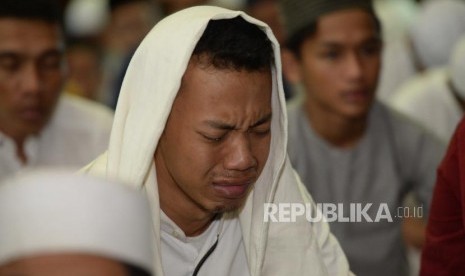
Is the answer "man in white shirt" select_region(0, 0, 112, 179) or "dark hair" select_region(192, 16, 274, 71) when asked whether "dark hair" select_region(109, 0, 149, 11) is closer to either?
"man in white shirt" select_region(0, 0, 112, 179)

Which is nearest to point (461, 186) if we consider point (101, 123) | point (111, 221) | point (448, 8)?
point (111, 221)

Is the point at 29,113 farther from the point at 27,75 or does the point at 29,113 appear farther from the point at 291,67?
the point at 291,67

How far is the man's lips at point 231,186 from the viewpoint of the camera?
2.26 meters

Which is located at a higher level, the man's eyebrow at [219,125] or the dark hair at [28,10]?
the man's eyebrow at [219,125]

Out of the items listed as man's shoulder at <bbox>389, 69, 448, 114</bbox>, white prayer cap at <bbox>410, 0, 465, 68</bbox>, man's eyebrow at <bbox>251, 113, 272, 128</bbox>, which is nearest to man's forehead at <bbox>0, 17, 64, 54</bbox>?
man's shoulder at <bbox>389, 69, 448, 114</bbox>

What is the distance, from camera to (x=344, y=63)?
3.37 m

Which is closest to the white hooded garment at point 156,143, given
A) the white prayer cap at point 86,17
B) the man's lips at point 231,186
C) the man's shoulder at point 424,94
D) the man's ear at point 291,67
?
the man's lips at point 231,186

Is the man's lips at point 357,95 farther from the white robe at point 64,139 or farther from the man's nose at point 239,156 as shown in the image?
the man's nose at point 239,156

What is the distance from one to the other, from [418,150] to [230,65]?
1240 millimetres

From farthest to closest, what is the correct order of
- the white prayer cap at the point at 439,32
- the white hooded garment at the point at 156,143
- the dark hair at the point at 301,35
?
the white prayer cap at the point at 439,32 → the dark hair at the point at 301,35 → the white hooded garment at the point at 156,143

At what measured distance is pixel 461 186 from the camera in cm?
251

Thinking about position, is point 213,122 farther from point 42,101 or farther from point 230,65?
point 42,101

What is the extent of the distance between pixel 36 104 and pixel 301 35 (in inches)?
32.1

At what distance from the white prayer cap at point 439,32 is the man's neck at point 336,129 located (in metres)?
1.40
